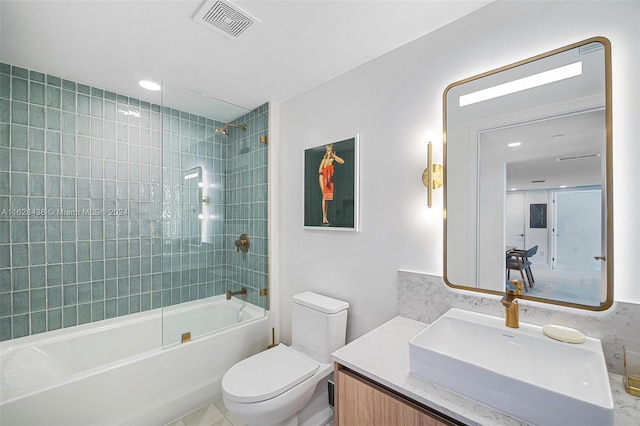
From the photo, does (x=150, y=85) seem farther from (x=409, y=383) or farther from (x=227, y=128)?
(x=409, y=383)

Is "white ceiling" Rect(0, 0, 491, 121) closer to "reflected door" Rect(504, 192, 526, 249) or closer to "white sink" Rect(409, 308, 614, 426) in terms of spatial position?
"reflected door" Rect(504, 192, 526, 249)

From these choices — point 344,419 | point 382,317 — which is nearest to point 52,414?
point 344,419

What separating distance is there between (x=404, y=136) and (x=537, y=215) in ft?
2.53

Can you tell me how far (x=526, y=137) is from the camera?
1215mm

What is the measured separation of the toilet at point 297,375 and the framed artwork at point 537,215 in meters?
1.15

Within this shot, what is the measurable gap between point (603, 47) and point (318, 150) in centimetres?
155

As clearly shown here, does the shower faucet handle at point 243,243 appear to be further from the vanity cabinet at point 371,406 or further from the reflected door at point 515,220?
the reflected door at point 515,220

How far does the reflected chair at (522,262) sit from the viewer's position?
1.21m

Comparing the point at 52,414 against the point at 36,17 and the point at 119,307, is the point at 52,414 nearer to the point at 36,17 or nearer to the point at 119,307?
the point at 119,307

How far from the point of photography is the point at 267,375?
1.60 m

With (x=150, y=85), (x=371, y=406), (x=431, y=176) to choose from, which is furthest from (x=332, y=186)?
(x=150, y=85)

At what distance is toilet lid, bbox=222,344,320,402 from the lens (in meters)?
1.45

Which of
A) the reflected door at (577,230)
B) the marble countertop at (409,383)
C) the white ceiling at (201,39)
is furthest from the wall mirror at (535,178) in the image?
the white ceiling at (201,39)

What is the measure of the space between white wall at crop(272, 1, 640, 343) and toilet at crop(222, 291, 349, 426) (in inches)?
7.3
